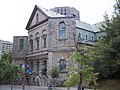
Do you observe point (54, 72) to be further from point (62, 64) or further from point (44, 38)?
point (44, 38)

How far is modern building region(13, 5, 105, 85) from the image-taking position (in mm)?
44781

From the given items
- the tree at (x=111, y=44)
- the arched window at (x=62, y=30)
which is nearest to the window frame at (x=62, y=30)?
the arched window at (x=62, y=30)

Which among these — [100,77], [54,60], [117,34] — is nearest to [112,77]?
[100,77]

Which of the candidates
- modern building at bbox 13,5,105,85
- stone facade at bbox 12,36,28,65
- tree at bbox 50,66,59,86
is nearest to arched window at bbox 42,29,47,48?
modern building at bbox 13,5,105,85

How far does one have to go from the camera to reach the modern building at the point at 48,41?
44.8 metres

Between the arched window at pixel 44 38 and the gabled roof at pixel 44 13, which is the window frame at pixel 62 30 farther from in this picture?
the arched window at pixel 44 38

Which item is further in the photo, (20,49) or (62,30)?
(20,49)

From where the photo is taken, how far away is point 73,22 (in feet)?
148

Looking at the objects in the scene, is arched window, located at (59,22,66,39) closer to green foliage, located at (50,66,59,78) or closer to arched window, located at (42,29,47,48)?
arched window, located at (42,29,47,48)

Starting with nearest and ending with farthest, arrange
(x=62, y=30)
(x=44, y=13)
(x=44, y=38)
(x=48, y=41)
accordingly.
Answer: (x=62, y=30)
(x=48, y=41)
(x=44, y=38)
(x=44, y=13)

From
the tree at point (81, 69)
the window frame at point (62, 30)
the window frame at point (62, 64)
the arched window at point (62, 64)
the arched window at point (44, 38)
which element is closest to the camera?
the tree at point (81, 69)

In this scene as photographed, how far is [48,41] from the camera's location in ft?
151

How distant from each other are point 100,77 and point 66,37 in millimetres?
9560

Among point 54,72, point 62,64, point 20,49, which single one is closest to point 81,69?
point 54,72
